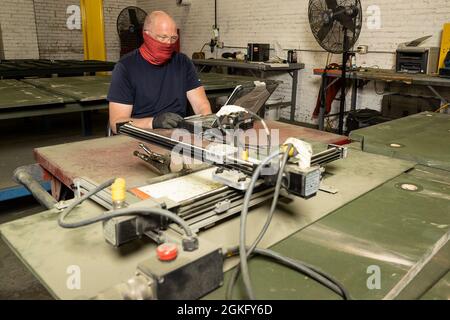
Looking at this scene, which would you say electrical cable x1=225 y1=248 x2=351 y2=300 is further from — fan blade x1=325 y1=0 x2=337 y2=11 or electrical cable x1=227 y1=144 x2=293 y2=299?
fan blade x1=325 y1=0 x2=337 y2=11

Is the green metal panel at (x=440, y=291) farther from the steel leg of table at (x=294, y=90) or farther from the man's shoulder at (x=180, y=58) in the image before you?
the steel leg of table at (x=294, y=90)

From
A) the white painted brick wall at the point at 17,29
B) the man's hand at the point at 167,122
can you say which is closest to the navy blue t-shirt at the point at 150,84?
the man's hand at the point at 167,122

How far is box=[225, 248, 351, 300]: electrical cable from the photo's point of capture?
2.34 ft

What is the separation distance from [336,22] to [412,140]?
2276 mm

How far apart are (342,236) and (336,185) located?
13.5 inches

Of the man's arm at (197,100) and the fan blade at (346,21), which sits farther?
the fan blade at (346,21)

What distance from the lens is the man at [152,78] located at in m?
2.18

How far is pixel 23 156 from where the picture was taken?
2.91 metres

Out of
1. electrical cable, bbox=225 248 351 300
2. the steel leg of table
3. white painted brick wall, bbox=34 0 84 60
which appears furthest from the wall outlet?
white painted brick wall, bbox=34 0 84 60

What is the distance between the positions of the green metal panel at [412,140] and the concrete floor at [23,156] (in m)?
1.37

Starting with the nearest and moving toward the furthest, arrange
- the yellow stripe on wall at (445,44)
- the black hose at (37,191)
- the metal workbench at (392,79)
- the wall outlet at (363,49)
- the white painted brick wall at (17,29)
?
the black hose at (37,191), the metal workbench at (392,79), the yellow stripe on wall at (445,44), the wall outlet at (363,49), the white painted brick wall at (17,29)

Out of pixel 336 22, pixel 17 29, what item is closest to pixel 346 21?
pixel 336 22

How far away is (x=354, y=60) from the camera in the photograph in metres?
4.78
